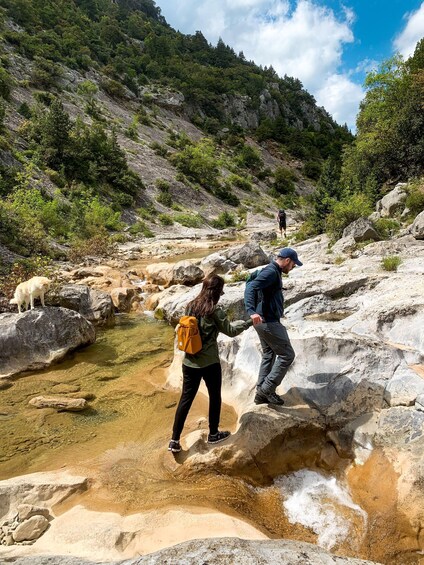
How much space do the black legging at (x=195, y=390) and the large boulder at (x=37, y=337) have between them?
15.5 ft

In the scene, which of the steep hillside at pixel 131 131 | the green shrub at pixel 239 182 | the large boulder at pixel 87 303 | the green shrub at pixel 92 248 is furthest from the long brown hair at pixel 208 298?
the green shrub at pixel 239 182

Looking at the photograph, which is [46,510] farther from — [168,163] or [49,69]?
[49,69]

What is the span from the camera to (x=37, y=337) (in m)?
8.20

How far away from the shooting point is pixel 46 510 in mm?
3658

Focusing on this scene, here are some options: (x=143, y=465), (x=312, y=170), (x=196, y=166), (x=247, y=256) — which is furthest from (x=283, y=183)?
(x=143, y=465)

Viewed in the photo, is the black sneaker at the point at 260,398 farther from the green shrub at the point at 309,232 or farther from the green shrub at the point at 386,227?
the green shrub at the point at 309,232

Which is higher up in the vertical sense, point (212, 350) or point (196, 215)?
point (196, 215)

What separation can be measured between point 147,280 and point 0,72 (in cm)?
3645

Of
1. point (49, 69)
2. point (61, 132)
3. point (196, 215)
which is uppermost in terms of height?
point (49, 69)

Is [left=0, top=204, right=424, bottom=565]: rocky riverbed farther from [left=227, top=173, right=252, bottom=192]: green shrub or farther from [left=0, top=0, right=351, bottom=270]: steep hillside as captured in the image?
[left=227, top=173, right=252, bottom=192]: green shrub

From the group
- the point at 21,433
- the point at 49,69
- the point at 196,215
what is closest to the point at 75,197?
the point at 196,215

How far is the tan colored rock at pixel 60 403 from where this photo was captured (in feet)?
20.2

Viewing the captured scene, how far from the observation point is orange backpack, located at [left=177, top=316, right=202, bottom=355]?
169 inches

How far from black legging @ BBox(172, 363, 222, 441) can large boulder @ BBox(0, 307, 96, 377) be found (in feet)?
15.5
